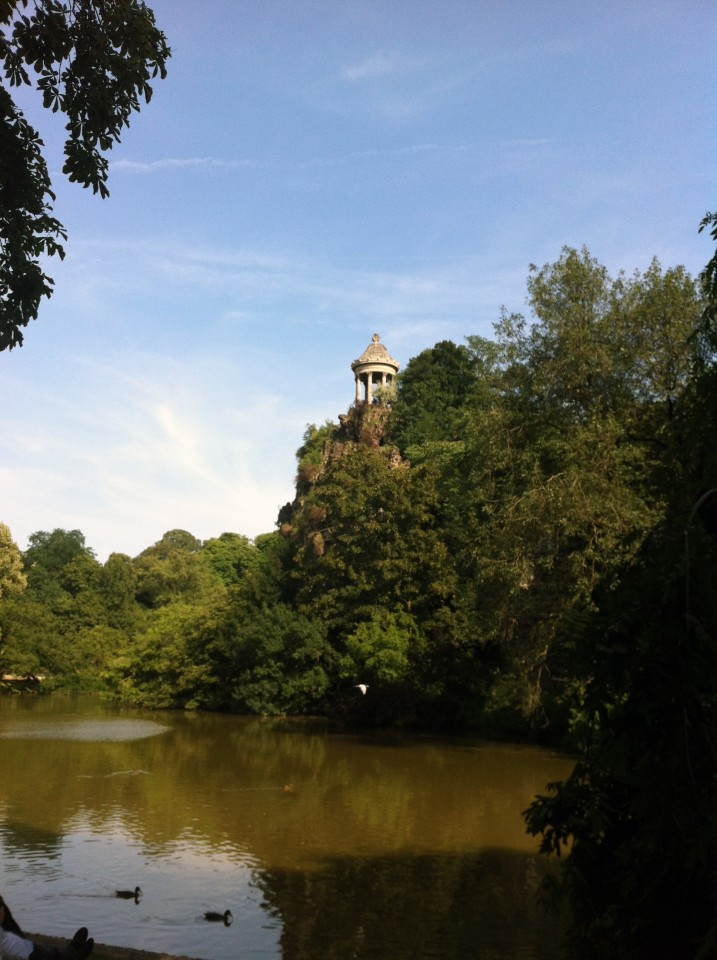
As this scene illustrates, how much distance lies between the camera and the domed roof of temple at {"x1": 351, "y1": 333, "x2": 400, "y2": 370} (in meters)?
67.8

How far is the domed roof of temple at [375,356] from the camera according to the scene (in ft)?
222

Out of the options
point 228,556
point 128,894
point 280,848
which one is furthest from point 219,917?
point 228,556

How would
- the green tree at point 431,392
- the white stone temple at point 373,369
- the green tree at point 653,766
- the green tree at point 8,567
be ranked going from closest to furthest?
the green tree at point 653,766
the green tree at point 431,392
the green tree at point 8,567
the white stone temple at point 373,369

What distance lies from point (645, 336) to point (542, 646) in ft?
23.4

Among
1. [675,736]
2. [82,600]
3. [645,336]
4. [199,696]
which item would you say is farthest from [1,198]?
[82,600]

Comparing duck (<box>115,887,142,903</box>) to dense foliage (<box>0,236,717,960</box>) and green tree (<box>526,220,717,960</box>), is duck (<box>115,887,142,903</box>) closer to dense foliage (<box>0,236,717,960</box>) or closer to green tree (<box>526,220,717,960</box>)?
dense foliage (<box>0,236,717,960</box>)

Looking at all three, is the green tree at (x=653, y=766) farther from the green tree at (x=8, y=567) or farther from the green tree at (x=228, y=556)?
the green tree at (x=228, y=556)

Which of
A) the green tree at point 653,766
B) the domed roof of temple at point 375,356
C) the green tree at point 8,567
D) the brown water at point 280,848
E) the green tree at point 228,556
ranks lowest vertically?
the brown water at point 280,848

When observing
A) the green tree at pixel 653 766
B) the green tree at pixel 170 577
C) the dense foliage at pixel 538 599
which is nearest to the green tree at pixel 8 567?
the dense foliage at pixel 538 599

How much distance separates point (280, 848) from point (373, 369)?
181 ft

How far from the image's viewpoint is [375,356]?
68062mm

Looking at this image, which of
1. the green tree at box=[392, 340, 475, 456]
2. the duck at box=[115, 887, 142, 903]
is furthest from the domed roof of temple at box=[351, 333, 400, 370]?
the duck at box=[115, 887, 142, 903]

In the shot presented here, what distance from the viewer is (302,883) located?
12.4 meters

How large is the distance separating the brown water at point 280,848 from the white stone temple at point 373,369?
43.1m
